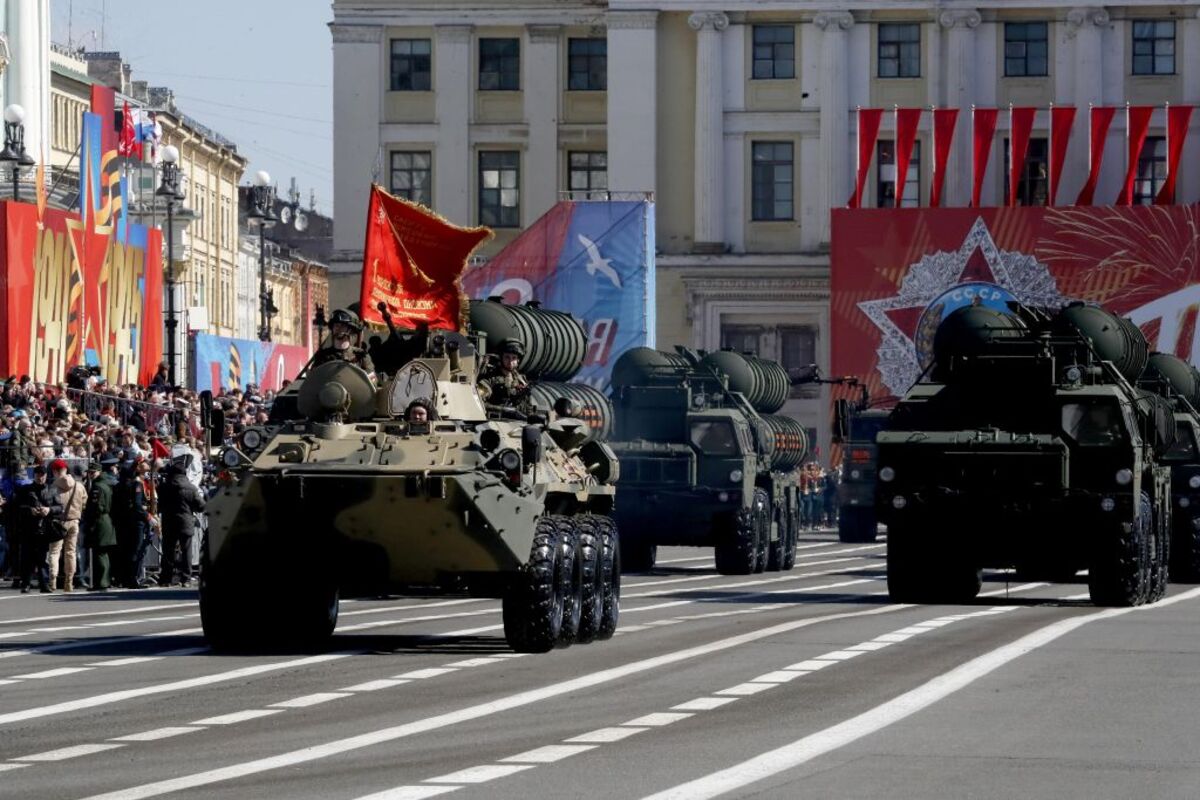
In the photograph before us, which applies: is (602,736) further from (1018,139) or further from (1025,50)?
(1025,50)

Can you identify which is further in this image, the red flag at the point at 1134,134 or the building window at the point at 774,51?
the building window at the point at 774,51

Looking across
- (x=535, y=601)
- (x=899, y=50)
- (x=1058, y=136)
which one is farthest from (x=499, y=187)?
(x=535, y=601)

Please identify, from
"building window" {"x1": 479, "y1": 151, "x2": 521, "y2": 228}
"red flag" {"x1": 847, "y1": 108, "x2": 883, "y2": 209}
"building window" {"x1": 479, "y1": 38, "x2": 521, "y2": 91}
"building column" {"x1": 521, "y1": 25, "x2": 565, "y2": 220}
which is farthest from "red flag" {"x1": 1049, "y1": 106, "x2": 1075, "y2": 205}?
"building window" {"x1": 479, "y1": 38, "x2": 521, "y2": 91}

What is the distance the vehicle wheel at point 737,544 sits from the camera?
38.7 meters

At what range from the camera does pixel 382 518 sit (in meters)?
19.6

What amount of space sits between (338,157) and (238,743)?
7103cm

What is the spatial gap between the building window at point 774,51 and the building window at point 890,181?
3.66 metres

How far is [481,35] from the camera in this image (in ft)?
277

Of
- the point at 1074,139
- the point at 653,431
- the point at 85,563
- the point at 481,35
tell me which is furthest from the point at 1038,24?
the point at 85,563

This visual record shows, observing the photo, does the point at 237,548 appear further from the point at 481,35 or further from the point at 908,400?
the point at 481,35

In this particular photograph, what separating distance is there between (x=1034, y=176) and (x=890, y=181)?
4.02 meters

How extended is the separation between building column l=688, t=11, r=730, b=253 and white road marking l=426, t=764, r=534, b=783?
68.0 meters

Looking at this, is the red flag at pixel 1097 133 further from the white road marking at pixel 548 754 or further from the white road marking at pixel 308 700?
the white road marking at pixel 548 754

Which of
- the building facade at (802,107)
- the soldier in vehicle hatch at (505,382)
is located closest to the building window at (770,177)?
the building facade at (802,107)
